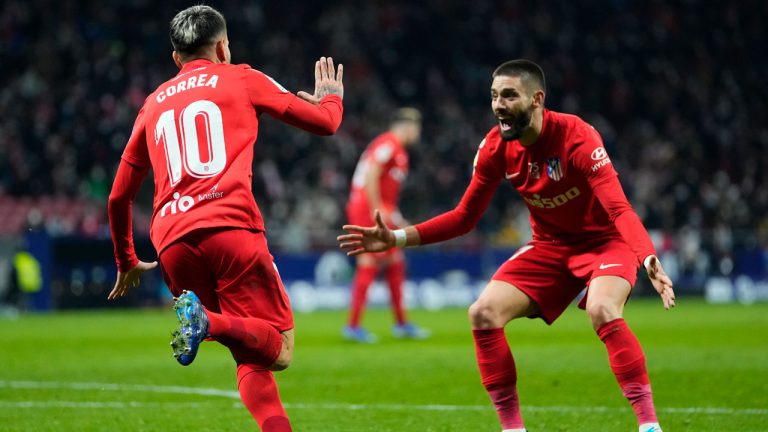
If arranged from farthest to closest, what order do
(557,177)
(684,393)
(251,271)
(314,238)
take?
(314,238) < (684,393) < (557,177) < (251,271)

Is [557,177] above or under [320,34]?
under

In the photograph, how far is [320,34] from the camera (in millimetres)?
26891

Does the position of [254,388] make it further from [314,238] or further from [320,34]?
[320,34]

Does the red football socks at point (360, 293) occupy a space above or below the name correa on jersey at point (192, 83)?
below

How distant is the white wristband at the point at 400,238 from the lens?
18.5 feet

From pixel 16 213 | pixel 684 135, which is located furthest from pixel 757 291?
pixel 16 213

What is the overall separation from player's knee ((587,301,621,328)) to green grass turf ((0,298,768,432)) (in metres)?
1.16

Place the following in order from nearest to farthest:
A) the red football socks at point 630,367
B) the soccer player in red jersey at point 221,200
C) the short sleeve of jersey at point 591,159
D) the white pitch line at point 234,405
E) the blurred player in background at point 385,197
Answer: the soccer player in red jersey at point 221,200 < the red football socks at point 630,367 < the short sleeve of jersey at point 591,159 < the white pitch line at point 234,405 < the blurred player in background at point 385,197

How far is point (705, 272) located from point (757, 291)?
1.05 meters

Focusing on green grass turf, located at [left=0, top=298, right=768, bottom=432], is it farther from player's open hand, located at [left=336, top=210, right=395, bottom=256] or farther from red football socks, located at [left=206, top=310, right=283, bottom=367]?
red football socks, located at [left=206, top=310, right=283, bottom=367]

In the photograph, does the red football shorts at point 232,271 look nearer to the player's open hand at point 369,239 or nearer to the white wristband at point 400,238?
the player's open hand at point 369,239

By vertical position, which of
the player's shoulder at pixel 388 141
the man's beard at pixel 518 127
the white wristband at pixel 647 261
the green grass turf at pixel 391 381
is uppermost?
the player's shoulder at pixel 388 141

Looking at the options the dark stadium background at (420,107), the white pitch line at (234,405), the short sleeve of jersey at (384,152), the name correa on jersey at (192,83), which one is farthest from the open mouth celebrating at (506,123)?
the dark stadium background at (420,107)

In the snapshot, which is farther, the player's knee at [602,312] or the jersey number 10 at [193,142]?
the player's knee at [602,312]
